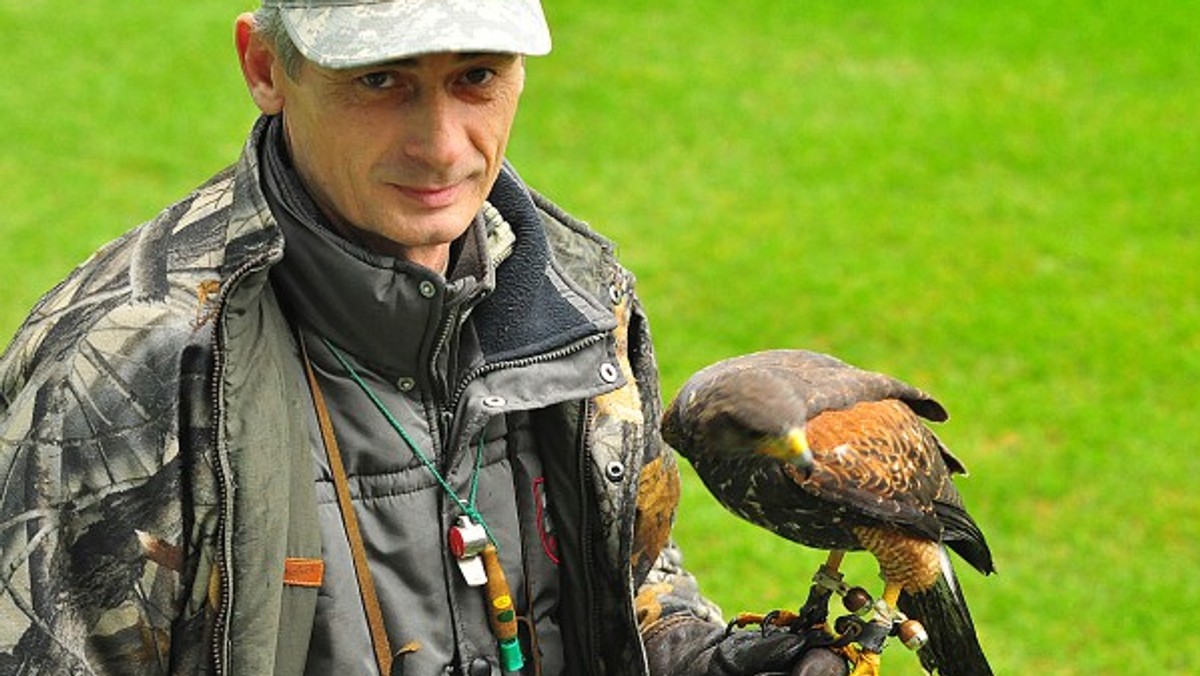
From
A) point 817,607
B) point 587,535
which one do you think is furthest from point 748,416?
point 817,607

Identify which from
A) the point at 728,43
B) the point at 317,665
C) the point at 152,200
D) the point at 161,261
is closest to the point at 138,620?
the point at 317,665

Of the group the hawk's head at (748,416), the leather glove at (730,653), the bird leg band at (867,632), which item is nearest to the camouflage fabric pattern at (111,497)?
the hawk's head at (748,416)

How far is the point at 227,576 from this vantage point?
2.82m

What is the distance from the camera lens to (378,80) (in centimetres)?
289

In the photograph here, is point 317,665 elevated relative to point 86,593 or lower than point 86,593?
lower

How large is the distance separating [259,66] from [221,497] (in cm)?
69

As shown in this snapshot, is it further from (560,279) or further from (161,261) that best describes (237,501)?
(560,279)

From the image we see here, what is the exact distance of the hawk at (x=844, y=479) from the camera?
10.2ft

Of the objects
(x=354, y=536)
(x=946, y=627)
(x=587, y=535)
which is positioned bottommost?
(x=946, y=627)

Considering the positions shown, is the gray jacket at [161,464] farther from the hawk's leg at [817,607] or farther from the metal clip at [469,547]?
the hawk's leg at [817,607]

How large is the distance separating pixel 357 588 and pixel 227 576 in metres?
0.27

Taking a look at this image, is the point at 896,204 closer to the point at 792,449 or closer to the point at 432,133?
the point at 792,449

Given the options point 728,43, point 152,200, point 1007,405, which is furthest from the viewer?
point 728,43

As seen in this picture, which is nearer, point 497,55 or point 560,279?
point 497,55
